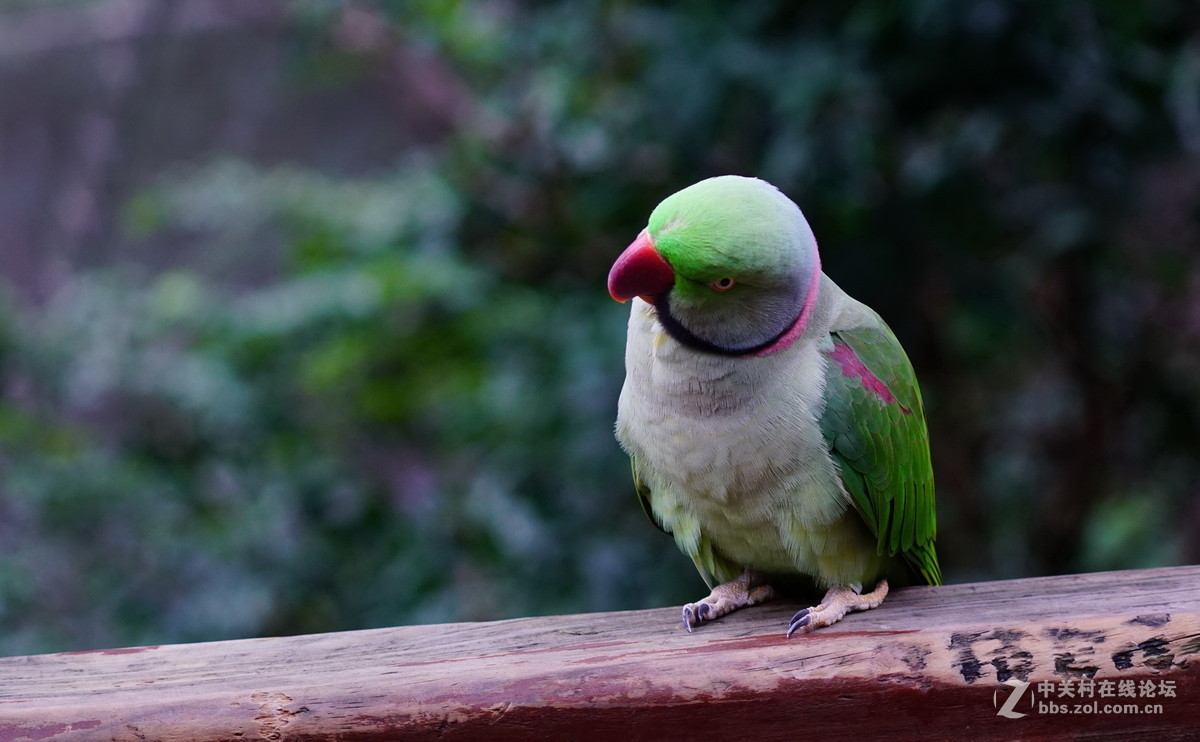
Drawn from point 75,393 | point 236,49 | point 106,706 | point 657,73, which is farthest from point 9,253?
point 106,706

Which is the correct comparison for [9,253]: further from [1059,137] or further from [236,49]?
[1059,137]

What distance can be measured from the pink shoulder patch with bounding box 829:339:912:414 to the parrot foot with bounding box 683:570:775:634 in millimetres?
318

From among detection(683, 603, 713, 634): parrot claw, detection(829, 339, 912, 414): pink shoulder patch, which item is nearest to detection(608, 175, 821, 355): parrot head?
detection(829, 339, 912, 414): pink shoulder patch

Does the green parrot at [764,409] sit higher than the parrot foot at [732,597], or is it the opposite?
the green parrot at [764,409]

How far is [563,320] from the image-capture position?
233cm

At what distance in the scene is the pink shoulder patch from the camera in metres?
1.31

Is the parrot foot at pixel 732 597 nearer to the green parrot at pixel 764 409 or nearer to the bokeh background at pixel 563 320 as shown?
the green parrot at pixel 764 409

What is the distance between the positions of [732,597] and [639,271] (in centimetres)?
54

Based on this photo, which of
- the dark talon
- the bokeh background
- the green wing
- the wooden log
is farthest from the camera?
the bokeh background

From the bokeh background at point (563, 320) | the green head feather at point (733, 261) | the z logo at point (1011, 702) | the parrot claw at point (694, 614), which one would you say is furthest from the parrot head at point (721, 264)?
the bokeh background at point (563, 320)

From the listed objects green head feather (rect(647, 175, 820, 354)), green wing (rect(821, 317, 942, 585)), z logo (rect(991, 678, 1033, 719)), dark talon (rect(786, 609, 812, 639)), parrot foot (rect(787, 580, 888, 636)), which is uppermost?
green head feather (rect(647, 175, 820, 354))

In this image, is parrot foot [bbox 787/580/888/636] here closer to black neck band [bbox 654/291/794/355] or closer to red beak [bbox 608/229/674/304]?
black neck band [bbox 654/291/794/355]

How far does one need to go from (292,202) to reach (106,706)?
200 cm

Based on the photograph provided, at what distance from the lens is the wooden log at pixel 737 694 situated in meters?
1.03
